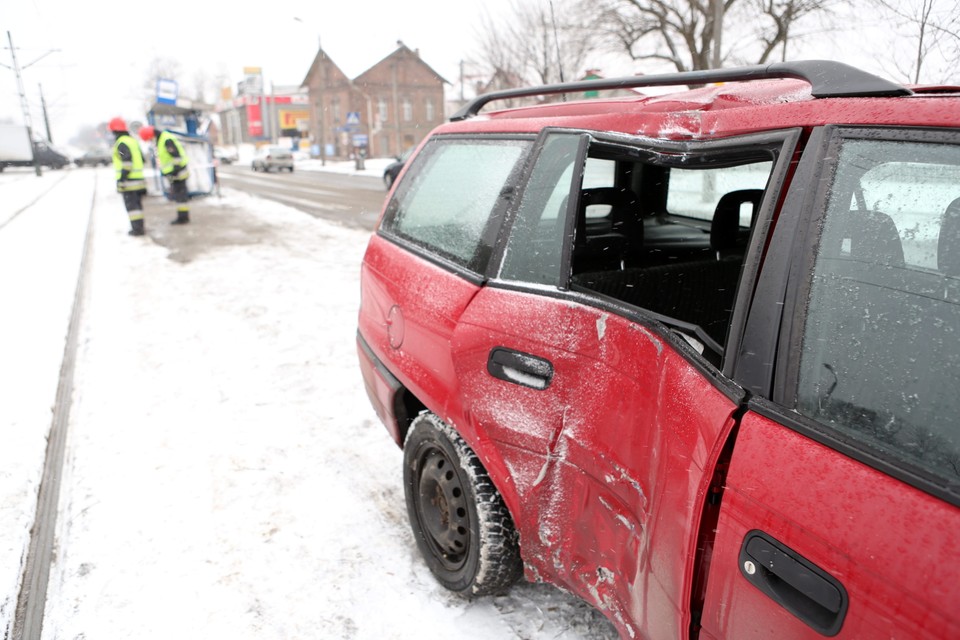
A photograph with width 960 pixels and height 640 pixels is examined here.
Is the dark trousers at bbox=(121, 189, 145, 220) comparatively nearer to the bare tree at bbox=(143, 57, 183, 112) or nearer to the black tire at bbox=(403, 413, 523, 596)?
the black tire at bbox=(403, 413, 523, 596)

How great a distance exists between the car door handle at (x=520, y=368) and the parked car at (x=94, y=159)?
5421 cm

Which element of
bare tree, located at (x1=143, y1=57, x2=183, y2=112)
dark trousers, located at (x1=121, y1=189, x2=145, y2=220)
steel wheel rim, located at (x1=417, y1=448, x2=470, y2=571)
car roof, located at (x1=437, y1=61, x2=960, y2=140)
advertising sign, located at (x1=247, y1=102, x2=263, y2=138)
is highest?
bare tree, located at (x1=143, y1=57, x2=183, y2=112)

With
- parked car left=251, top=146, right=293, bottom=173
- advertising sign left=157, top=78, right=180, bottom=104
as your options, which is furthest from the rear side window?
parked car left=251, top=146, right=293, bottom=173

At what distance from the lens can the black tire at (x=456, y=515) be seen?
6.93ft

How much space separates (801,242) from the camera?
1.25 meters

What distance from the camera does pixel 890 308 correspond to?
1111 mm

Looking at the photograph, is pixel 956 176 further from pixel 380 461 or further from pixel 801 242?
pixel 380 461

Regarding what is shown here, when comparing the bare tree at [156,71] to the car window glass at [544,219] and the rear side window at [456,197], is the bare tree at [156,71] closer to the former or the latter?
the rear side window at [456,197]

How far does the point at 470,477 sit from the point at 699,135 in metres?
1.27

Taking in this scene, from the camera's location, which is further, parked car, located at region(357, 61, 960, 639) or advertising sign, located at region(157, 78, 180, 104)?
advertising sign, located at region(157, 78, 180, 104)

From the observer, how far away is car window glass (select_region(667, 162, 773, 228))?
3078 mm

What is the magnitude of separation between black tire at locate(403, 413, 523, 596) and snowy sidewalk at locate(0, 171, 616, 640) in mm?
142

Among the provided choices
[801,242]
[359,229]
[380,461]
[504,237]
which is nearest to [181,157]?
[359,229]

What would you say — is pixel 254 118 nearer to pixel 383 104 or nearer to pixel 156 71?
pixel 156 71
